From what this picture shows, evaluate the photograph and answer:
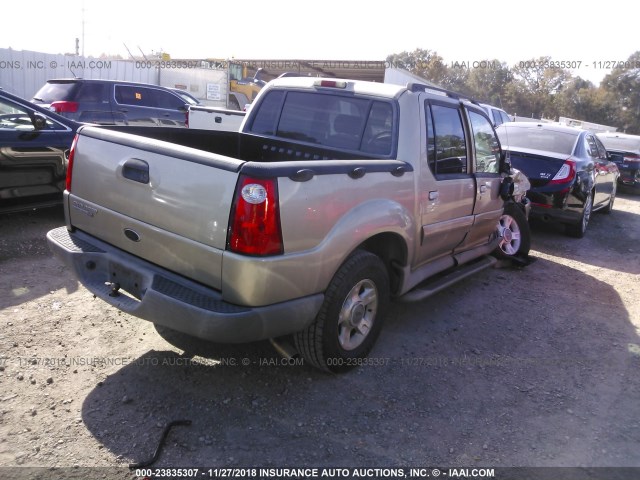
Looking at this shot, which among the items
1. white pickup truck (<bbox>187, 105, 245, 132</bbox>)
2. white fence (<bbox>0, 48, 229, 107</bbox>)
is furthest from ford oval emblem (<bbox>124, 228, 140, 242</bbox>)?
white fence (<bbox>0, 48, 229, 107</bbox>)

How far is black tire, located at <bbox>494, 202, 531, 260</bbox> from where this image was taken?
625 cm

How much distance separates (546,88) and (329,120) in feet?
214

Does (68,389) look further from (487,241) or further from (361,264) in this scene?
(487,241)

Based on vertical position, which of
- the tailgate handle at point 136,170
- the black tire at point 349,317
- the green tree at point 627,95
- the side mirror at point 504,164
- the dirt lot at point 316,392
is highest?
the green tree at point 627,95

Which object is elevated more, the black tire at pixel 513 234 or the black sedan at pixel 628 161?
the black sedan at pixel 628 161

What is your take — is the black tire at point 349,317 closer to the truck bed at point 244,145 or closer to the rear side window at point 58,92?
the truck bed at point 244,145

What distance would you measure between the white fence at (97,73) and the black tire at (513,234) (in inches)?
693

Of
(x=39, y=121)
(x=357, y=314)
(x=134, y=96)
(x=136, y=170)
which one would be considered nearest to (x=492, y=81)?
(x=134, y=96)

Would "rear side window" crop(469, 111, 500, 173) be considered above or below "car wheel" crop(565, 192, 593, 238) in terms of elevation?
above

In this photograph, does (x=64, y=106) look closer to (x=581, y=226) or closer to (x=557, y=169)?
(x=557, y=169)

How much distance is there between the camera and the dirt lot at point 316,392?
268cm

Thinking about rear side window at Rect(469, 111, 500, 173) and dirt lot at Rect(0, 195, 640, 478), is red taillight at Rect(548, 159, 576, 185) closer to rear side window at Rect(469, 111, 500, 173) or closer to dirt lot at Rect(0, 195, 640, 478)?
rear side window at Rect(469, 111, 500, 173)

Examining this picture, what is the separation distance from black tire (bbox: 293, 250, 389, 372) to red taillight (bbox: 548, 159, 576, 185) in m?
5.19

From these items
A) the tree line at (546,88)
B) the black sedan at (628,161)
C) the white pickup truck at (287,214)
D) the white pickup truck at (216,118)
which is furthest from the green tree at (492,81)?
the white pickup truck at (287,214)
